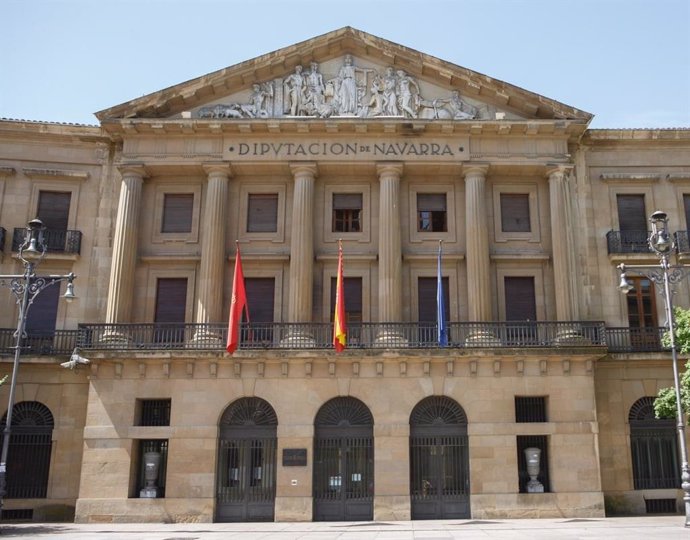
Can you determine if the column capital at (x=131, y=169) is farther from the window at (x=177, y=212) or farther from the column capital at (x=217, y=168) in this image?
the column capital at (x=217, y=168)

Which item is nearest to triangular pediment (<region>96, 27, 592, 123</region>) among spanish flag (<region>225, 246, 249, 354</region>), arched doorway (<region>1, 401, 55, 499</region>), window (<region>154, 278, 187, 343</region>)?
window (<region>154, 278, 187, 343</region>)

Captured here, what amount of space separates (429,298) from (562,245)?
510cm

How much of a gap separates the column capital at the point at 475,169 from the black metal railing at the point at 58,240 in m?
14.5

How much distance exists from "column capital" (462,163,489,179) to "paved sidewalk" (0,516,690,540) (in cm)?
1197

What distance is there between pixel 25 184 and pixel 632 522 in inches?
935

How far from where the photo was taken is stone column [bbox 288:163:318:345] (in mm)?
24203

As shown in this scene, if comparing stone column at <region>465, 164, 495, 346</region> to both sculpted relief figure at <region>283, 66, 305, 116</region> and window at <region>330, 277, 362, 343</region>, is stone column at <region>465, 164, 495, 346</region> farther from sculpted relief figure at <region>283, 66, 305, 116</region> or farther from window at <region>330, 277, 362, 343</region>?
sculpted relief figure at <region>283, 66, 305, 116</region>

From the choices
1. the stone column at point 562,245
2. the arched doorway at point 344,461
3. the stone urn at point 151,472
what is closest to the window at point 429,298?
the stone column at point 562,245

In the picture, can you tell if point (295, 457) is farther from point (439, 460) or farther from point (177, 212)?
point (177, 212)

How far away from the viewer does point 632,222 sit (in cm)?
2684

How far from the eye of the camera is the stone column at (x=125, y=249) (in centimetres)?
2448

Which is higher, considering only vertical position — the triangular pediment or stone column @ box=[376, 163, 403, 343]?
Result: the triangular pediment

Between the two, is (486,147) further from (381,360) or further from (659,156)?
(381,360)

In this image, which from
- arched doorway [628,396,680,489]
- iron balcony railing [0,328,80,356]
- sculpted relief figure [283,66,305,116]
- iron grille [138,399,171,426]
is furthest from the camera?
sculpted relief figure [283,66,305,116]
